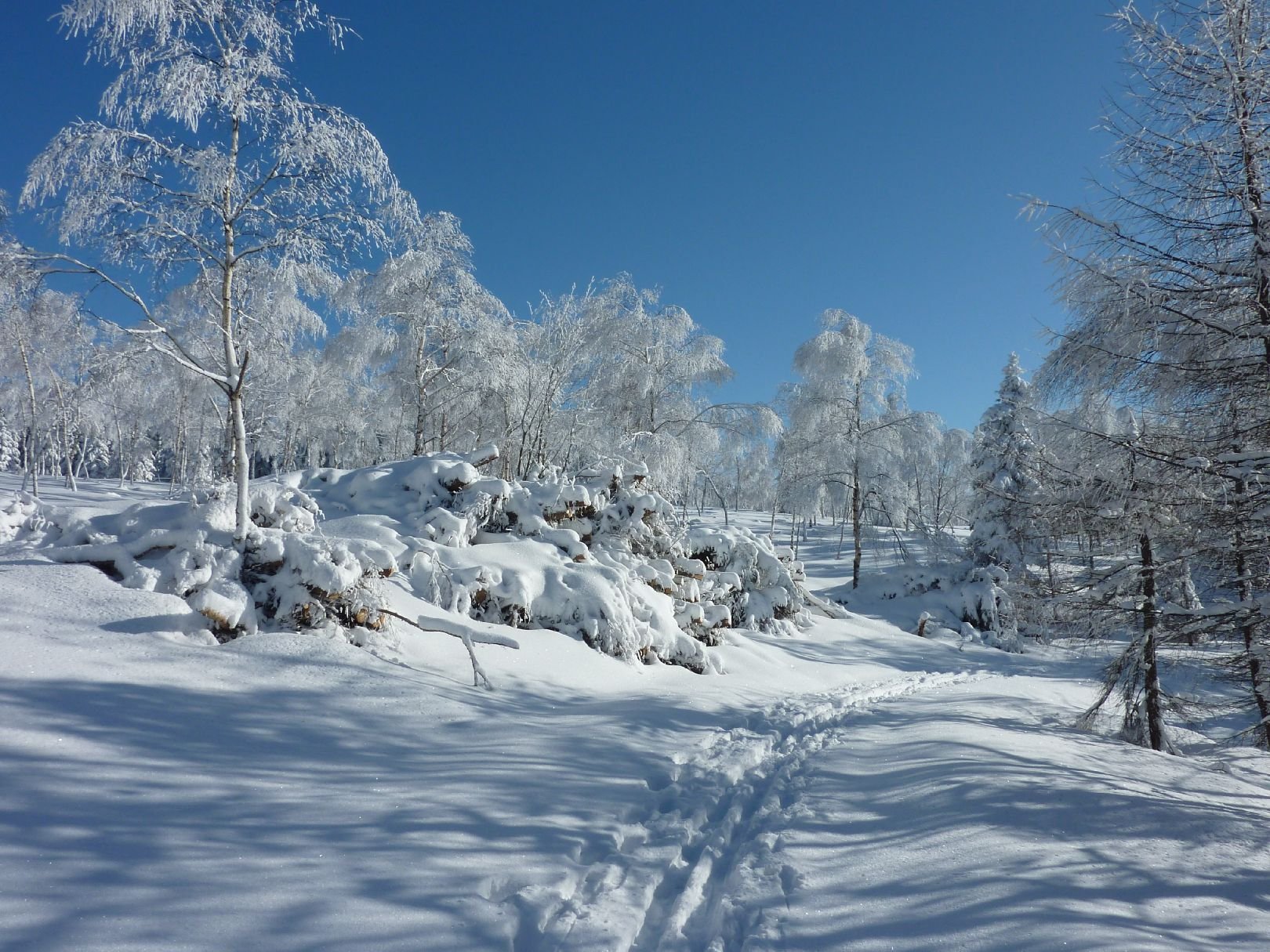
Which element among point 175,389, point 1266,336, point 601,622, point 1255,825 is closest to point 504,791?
point 601,622

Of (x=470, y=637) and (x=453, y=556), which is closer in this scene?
(x=470, y=637)

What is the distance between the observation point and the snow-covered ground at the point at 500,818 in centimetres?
271

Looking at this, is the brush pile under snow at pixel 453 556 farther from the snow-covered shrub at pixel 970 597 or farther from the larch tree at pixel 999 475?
the larch tree at pixel 999 475

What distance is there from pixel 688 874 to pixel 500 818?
120 cm

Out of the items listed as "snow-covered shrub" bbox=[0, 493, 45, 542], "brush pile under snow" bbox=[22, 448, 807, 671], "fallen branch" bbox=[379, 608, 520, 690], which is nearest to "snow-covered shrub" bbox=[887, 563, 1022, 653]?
"brush pile under snow" bbox=[22, 448, 807, 671]

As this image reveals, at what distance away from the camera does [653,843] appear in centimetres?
384

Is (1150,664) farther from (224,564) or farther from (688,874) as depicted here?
(224,564)

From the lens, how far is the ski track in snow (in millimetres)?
2891

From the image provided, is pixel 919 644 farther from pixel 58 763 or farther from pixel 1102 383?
pixel 58 763

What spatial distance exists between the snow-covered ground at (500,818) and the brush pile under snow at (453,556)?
0.43m

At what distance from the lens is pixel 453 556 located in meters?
8.08

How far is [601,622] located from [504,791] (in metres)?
4.25

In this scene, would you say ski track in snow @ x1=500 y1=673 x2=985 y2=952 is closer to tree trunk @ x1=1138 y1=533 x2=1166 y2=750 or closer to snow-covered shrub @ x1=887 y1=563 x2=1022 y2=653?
tree trunk @ x1=1138 y1=533 x2=1166 y2=750

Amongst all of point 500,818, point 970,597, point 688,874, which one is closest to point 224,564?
point 500,818
